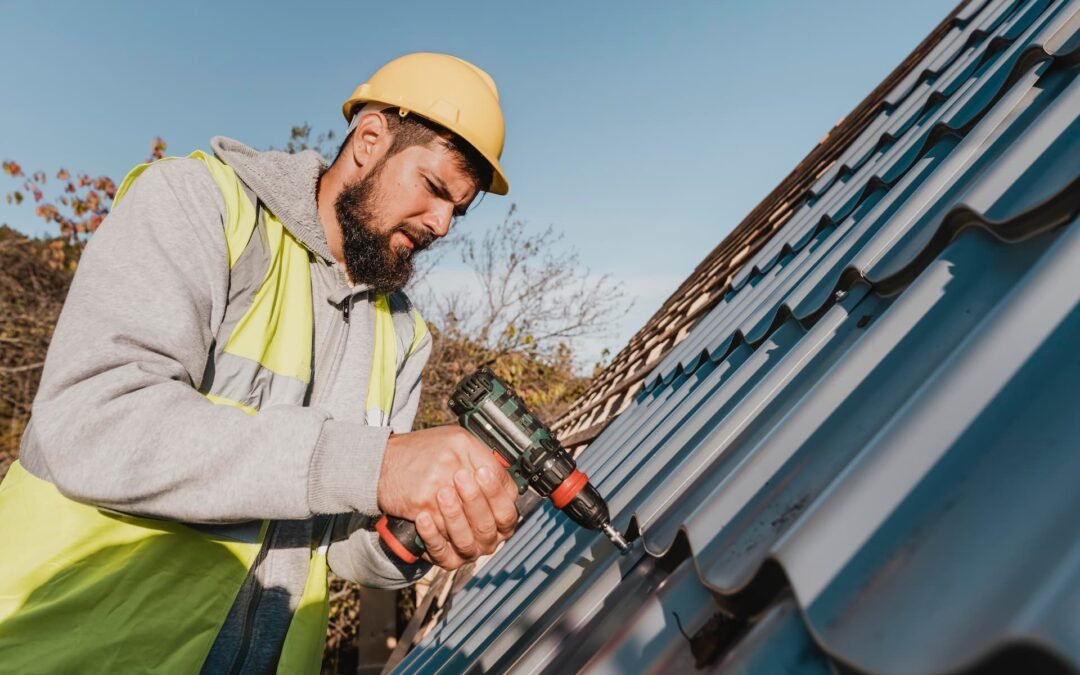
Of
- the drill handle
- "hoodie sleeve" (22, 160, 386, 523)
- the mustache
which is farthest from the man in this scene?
the drill handle

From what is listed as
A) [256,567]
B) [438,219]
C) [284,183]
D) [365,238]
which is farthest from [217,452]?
[438,219]

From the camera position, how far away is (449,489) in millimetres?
1639

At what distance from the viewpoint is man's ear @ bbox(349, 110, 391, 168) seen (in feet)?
8.93

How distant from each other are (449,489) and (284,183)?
1260 millimetres

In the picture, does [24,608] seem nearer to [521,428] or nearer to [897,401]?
[521,428]

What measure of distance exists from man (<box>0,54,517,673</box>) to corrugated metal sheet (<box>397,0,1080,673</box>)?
1.71 ft

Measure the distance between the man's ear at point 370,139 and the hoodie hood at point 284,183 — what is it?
0.37 meters

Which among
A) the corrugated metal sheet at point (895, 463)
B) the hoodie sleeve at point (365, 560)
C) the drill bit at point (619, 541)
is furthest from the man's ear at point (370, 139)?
the drill bit at point (619, 541)

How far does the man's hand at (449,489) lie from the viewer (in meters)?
1.62

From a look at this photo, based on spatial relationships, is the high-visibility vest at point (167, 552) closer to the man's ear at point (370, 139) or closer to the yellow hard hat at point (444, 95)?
the man's ear at point (370, 139)

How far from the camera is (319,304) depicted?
243cm

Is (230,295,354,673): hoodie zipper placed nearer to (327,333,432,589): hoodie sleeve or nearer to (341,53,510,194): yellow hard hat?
(327,333,432,589): hoodie sleeve

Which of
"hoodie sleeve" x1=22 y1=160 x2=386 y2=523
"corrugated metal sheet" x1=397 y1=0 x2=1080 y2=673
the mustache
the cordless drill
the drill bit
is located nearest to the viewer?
"corrugated metal sheet" x1=397 y1=0 x2=1080 y2=673

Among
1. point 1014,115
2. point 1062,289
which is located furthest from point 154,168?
point 1014,115
